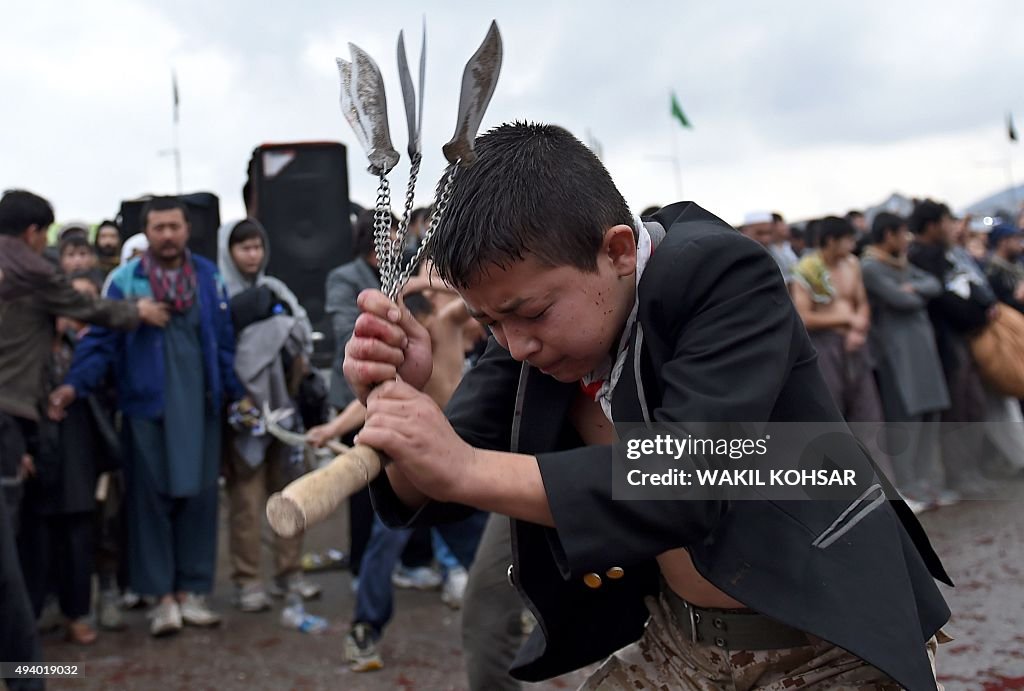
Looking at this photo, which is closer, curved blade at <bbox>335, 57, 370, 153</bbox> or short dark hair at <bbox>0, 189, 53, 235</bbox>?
curved blade at <bbox>335, 57, 370, 153</bbox>

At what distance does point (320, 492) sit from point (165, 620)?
437 centimetres

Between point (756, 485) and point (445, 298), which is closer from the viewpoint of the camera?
point (756, 485)

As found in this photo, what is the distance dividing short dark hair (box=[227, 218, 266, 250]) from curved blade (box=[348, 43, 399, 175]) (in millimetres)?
4564

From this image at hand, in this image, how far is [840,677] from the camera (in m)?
2.01

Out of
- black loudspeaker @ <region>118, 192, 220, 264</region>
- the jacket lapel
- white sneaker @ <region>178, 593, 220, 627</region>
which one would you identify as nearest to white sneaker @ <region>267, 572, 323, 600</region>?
white sneaker @ <region>178, 593, 220, 627</region>

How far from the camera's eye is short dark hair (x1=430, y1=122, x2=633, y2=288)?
175 cm

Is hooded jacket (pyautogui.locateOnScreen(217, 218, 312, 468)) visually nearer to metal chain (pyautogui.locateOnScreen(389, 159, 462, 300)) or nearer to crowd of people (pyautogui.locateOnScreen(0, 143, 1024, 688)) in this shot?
crowd of people (pyautogui.locateOnScreen(0, 143, 1024, 688))

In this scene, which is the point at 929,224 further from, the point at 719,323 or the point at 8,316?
the point at 719,323

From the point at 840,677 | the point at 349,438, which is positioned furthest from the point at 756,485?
the point at 349,438

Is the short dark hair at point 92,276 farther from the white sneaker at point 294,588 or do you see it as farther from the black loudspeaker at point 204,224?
the white sneaker at point 294,588

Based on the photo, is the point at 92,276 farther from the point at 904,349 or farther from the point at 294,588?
the point at 904,349

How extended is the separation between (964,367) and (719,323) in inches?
285

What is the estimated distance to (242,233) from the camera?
6.18 metres

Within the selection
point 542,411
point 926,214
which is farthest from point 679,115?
point 542,411
